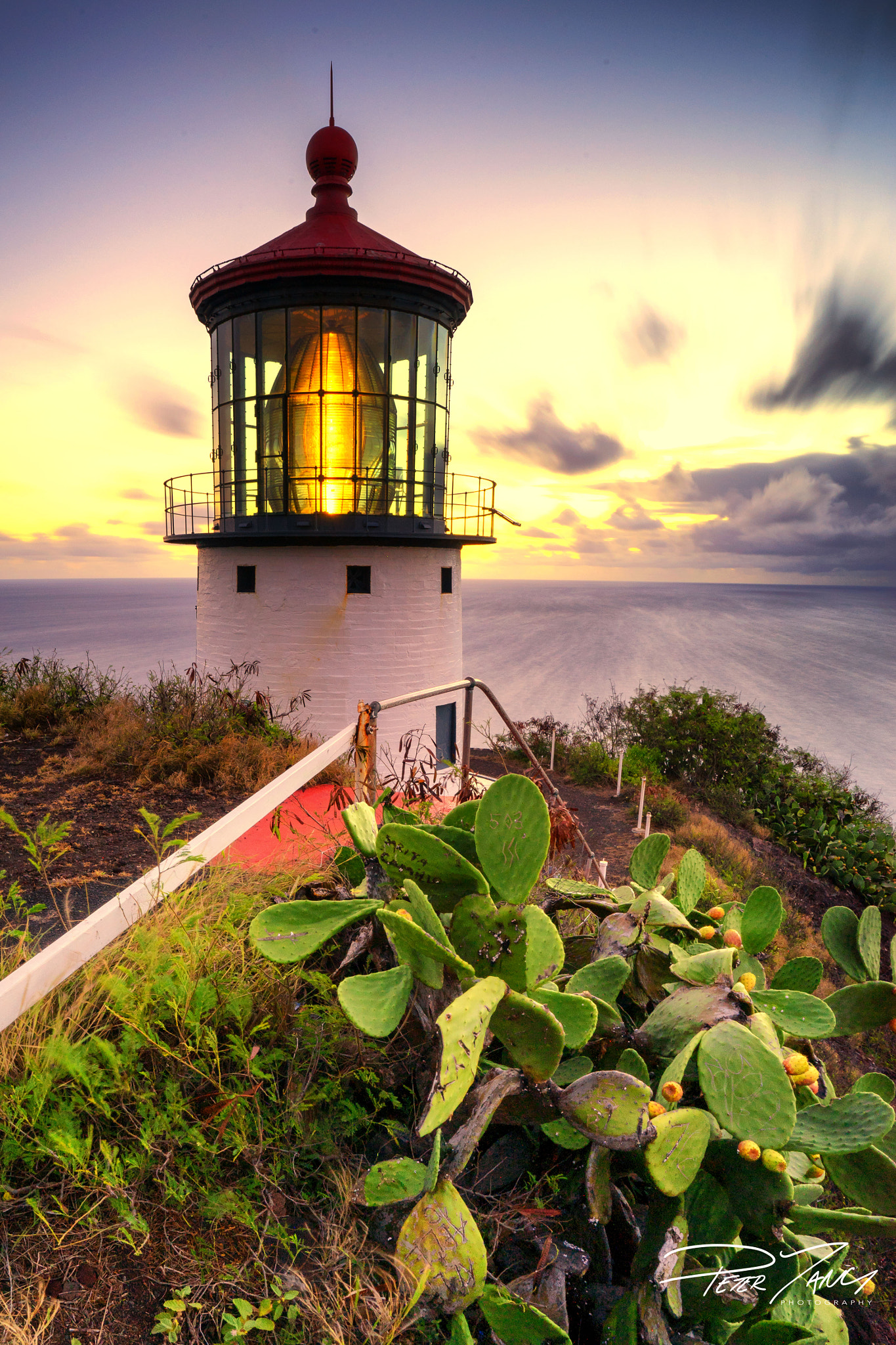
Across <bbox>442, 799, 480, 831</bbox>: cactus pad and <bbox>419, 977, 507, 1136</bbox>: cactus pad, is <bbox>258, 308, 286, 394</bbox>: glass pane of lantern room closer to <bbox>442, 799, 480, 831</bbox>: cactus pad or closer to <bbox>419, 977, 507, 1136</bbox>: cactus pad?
<bbox>442, 799, 480, 831</bbox>: cactus pad

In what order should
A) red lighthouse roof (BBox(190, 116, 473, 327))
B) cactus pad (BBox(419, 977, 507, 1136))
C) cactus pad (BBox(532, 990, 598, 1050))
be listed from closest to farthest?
cactus pad (BBox(419, 977, 507, 1136)), cactus pad (BBox(532, 990, 598, 1050)), red lighthouse roof (BBox(190, 116, 473, 327))

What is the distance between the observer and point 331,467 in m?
12.3

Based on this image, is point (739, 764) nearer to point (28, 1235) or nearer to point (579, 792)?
point (579, 792)

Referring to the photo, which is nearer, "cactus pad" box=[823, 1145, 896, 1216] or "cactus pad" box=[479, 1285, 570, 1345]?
"cactus pad" box=[479, 1285, 570, 1345]

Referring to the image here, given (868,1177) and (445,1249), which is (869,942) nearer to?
(868,1177)

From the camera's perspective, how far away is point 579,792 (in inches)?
667

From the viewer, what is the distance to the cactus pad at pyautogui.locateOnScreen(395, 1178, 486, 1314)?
4.59 feet

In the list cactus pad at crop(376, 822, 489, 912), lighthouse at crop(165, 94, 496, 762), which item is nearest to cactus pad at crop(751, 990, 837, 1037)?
cactus pad at crop(376, 822, 489, 912)

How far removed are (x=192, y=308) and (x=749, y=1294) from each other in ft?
51.3

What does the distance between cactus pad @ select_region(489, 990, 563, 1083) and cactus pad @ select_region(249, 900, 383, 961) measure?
1.67 feet

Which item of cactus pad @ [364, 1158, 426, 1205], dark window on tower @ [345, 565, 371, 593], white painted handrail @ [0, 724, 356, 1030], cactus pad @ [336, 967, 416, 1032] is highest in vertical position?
dark window on tower @ [345, 565, 371, 593]

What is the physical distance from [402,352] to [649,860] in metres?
12.1

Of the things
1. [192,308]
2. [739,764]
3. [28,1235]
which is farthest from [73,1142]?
[739,764]

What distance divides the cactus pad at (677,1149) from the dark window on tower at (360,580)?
12.0 meters
